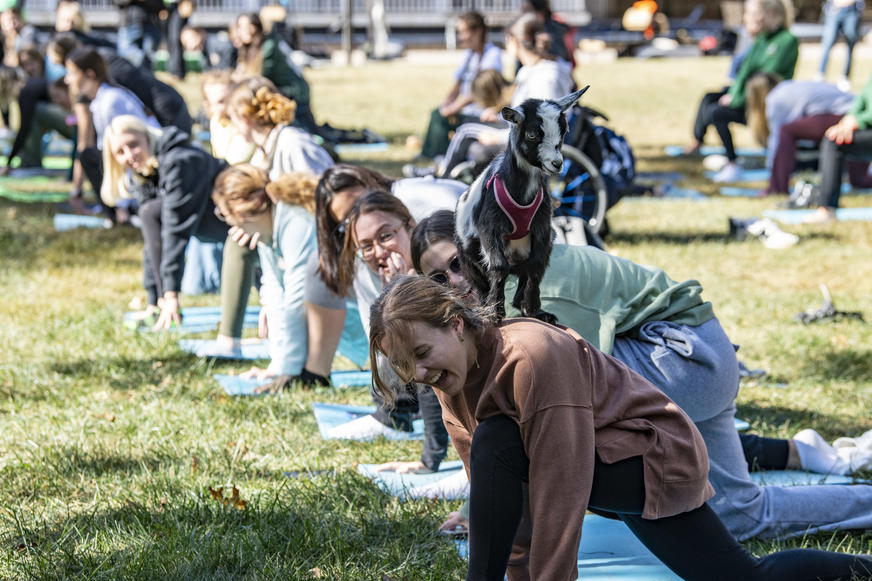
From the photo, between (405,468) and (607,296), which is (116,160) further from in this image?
(607,296)

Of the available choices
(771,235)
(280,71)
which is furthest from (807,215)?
(280,71)

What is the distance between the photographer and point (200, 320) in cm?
679

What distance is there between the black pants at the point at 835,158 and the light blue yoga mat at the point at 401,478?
5.93 metres

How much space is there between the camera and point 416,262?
3145 millimetres

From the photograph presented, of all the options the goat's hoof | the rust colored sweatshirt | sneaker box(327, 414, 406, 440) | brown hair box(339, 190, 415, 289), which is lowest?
sneaker box(327, 414, 406, 440)

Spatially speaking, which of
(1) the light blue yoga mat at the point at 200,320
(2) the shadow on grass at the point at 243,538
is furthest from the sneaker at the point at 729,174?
(2) the shadow on grass at the point at 243,538

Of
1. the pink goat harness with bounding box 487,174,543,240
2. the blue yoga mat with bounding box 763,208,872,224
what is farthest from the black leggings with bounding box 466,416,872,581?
the blue yoga mat with bounding box 763,208,872,224

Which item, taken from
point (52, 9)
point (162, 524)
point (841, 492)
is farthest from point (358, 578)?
point (52, 9)

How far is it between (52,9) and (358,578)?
116 ft

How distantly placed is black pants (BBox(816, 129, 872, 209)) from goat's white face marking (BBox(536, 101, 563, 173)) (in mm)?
7104

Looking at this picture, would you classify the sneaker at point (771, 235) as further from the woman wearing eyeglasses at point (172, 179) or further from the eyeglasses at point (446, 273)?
the eyeglasses at point (446, 273)

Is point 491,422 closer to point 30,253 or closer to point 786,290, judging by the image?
point 786,290

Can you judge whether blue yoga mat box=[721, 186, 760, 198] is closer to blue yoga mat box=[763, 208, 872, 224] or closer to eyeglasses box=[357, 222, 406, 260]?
blue yoga mat box=[763, 208, 872, 224]

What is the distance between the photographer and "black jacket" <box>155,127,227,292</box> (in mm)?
5875
